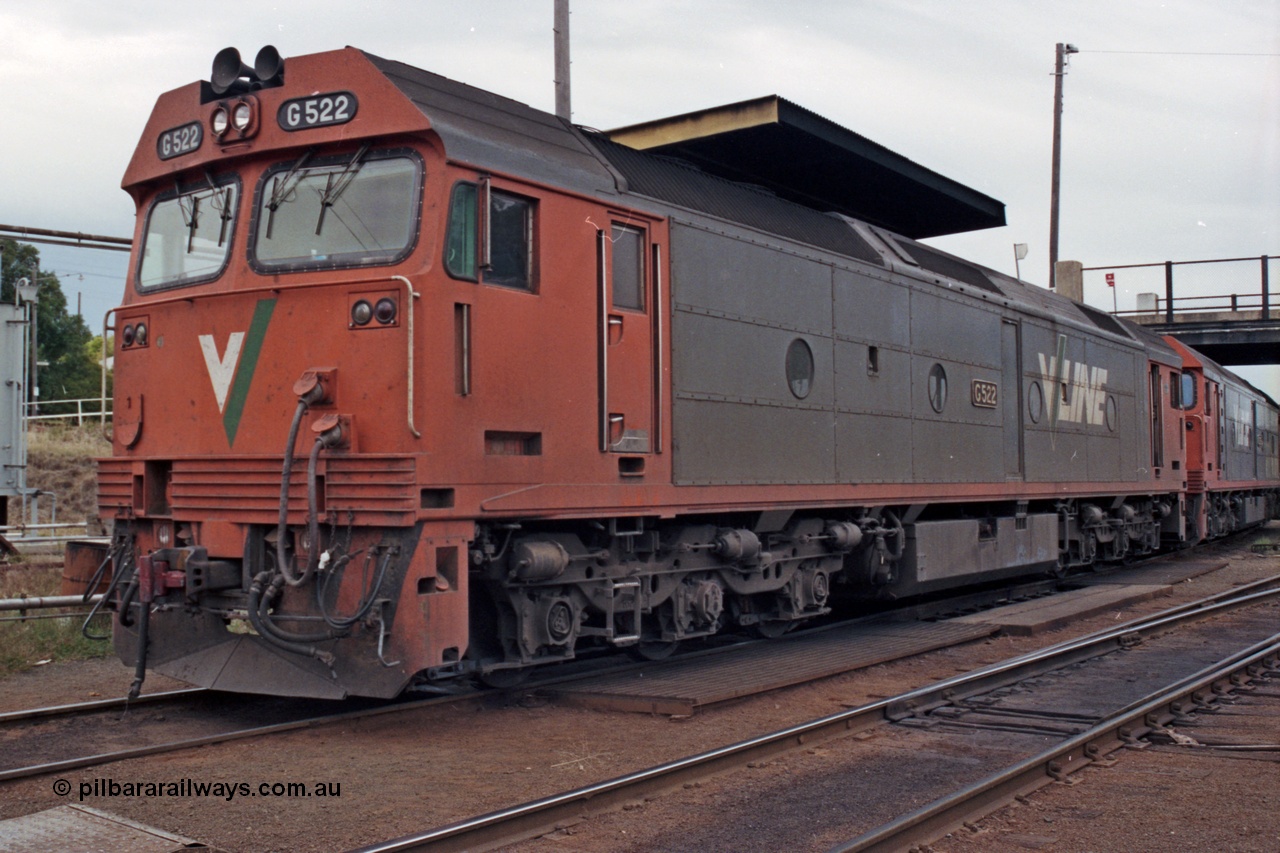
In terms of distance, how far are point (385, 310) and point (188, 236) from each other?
200 cm

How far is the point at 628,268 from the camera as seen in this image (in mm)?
8336

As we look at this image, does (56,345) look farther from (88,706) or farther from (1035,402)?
(88,706)

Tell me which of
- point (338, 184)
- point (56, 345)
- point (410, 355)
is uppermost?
point (56, 345)

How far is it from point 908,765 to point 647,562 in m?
2.59

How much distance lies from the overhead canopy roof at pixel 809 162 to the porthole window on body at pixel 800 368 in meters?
2.00

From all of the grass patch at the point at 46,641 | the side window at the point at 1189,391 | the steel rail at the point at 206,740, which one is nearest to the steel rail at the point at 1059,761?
the steel rail at the point at 206,740

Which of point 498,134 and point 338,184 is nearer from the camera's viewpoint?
point 338,184

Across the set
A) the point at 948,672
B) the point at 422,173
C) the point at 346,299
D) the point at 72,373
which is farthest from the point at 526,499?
the point at 72,373

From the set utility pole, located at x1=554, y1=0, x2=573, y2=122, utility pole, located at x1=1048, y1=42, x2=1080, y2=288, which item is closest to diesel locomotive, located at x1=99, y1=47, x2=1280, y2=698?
utility pole, located at x1=554, y1=0, x2=573, y2=122

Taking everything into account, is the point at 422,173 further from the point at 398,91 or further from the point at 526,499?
the point at 526,499

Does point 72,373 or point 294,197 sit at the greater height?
point 72,373

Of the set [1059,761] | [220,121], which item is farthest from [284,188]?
[1059,761]

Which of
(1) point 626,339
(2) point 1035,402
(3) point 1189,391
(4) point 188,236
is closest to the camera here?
(4) point 188,236

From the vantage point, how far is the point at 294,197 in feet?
24.0
